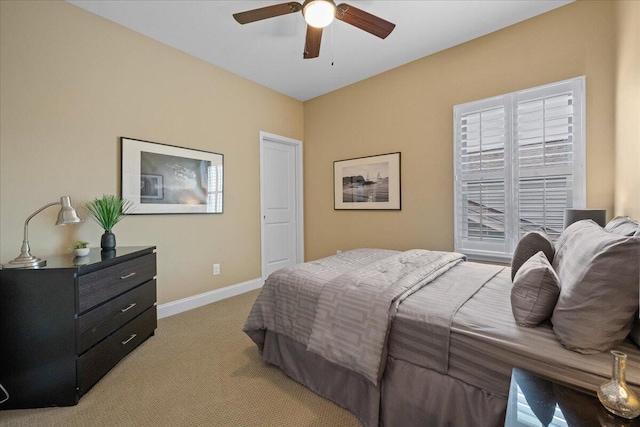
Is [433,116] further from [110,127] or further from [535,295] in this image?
[110,127]

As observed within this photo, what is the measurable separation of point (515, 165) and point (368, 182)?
1.65 meters

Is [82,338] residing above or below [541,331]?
below

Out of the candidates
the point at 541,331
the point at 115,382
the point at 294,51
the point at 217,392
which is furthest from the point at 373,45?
Answer: the point at 115,382

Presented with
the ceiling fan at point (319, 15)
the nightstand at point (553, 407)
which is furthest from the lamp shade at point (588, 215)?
the ceiling fan at point (319, 15)

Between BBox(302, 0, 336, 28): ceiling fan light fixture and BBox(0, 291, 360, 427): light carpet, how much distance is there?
250cm

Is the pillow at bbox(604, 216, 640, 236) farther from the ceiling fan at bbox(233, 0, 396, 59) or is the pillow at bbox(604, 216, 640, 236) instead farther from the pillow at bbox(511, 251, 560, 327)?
the ceiling fan at bbox(233, 0, 396, 59)

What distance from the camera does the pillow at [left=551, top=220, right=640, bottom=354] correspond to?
0.96 metres

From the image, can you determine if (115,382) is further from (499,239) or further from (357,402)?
(499,239)

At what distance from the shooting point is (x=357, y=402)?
153cm

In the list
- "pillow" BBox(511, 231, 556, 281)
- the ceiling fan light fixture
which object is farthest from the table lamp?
"pillow" BBox(511, 231, 556, 281)

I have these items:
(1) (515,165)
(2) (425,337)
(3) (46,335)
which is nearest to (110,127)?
(3) (46,335)

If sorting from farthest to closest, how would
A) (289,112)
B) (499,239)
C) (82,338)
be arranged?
(289,112), (499,239), (82,338)

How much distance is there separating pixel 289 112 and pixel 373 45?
173cm

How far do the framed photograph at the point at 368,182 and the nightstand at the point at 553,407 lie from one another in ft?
9.00
